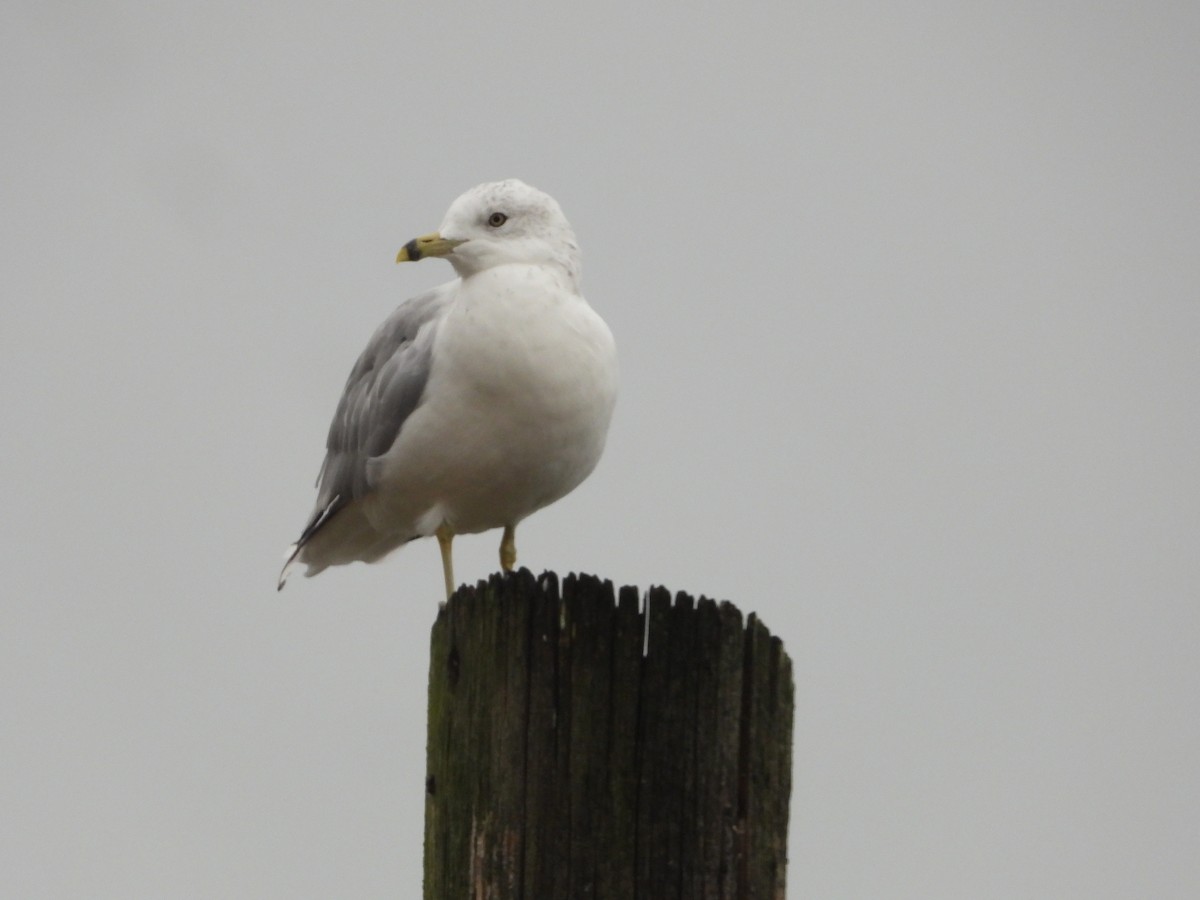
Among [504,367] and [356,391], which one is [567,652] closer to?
[504,367]

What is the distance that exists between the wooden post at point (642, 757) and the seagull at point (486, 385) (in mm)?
3233

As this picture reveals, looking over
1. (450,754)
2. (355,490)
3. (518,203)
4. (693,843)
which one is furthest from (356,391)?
(693,843)

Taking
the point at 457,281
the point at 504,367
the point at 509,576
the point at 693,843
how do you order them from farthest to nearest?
the point at 457,281 < the point at 504,367 < the point at 509,576 < the point at 693,843

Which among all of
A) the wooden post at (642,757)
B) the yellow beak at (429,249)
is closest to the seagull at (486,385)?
the yellow beak at (429,249)

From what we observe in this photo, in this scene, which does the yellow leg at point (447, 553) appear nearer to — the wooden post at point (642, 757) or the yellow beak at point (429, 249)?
the yellow beak at point (429, 249)

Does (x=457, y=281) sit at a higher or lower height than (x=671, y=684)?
higher

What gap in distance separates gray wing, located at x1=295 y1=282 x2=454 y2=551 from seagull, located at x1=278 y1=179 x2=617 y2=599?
1cm

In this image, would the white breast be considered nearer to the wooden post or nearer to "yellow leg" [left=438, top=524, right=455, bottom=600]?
"yellow leg" [left=438, top=524, right=455, bottom=600]

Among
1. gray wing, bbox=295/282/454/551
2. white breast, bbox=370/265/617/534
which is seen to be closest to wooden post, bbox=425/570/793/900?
white breast, bbox=370/265/617/534

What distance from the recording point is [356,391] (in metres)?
9.07

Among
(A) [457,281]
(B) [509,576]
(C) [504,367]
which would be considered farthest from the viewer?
(A) [457,281]

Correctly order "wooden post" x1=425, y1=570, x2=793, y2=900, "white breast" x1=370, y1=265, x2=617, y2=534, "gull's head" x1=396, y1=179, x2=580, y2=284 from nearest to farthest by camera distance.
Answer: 1. "wooden post" x1=425, y1=570, x2=793, y2=900
2. "white breast" x1=370, y1=265, x2=617, y2=534
3. "gull's head" x1=396, y1=179, x2=580, y2=284

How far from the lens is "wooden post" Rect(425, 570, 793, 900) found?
4516mm

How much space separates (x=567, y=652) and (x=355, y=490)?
4.40 meters
